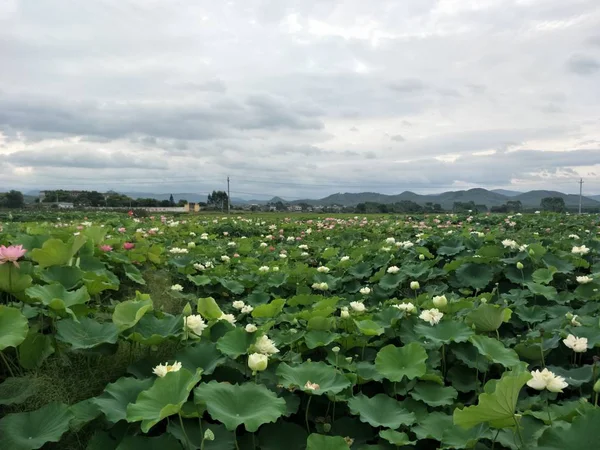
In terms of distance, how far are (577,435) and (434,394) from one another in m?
0.84

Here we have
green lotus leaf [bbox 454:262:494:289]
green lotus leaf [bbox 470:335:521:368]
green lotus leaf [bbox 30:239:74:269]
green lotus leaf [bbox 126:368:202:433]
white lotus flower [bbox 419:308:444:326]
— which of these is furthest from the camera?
green lotus leaf [bbox 454:262:494:289]

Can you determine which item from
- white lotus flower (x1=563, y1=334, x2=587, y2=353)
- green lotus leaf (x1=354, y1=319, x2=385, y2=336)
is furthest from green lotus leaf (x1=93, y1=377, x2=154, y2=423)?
white lotus flower (x1=563, y1=334, x2=587, y2=353)

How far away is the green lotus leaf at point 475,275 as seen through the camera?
4625 mm

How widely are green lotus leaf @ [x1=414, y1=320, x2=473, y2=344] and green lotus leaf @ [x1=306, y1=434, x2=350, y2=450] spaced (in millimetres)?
1124

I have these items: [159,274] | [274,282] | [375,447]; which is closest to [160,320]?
[375,447]

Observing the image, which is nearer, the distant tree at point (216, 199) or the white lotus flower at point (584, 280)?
the white lotus flower at point (584, 280)

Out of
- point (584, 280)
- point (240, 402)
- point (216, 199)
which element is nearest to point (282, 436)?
point (240, 402)

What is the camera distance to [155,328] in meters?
2.39

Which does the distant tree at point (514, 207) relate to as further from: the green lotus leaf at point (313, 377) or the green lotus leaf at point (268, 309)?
the green lotus leaf at point (313, 377)

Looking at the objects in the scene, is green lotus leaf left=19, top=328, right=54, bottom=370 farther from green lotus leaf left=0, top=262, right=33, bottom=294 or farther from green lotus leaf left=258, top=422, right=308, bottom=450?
green lotus leaf left=258, top=422, right=308, bottom=450

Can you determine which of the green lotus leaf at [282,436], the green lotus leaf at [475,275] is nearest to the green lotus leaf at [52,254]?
the green lotus leaf at [282,436]

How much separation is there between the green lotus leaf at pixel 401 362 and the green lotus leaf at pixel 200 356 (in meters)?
0.85

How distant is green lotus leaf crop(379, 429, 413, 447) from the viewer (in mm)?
1832

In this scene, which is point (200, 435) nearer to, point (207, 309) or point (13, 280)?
point (207, 309)
